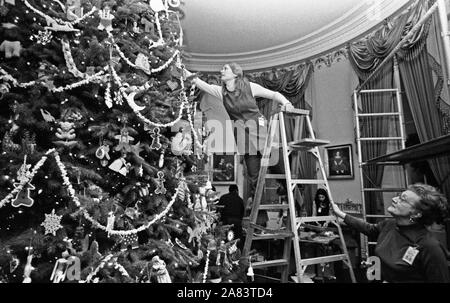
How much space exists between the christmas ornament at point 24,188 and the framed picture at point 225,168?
140 inches

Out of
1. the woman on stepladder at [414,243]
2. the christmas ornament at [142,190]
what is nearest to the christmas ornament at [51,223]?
the christmas ornament at [142,190]

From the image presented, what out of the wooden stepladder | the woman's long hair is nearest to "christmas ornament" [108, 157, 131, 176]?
the wooden stepladder

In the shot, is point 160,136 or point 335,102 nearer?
point 160,136

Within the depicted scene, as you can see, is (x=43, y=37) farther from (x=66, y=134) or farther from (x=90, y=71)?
(x=66, y=134)

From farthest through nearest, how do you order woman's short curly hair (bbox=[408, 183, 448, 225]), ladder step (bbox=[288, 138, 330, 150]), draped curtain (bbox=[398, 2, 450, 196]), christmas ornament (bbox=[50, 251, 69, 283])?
draped curtain (bbox=[398, 2, 450, 196]) < ladder step (bbox=[288, 138, 330, 150]) < woman's short curly hair (bbox=[408, 183, 448, 225]) < christmas ornament (bbox=[50, 251, 69, 283])

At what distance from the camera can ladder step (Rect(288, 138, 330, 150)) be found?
7.65 ft

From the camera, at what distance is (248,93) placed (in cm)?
280

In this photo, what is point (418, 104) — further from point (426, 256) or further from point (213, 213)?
point (213, 213)

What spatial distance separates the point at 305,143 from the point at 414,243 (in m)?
1.09

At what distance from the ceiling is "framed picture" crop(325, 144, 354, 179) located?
1473mm

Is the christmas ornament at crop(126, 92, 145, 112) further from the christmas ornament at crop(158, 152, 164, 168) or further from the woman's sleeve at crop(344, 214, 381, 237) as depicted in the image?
the woman's sleeve at crop(344, 214, 381, 237)

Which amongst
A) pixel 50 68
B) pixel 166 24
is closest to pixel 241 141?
pixel 166 24

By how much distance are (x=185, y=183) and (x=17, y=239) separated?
2.82ft

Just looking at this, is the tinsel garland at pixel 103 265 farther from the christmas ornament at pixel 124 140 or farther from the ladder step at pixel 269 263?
the ladder step at pixel 269 263
